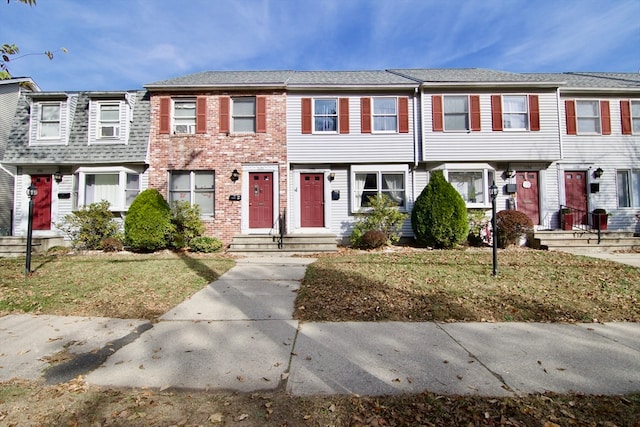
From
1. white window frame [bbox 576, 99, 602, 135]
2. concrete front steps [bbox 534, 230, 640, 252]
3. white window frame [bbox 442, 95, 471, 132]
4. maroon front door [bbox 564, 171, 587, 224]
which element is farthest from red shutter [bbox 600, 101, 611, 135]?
white window frame [bbox 442, 95, 471, 132]

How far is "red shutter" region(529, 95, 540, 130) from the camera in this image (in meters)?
11.9

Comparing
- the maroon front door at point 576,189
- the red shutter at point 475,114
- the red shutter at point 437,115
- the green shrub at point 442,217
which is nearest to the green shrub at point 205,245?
the green shrub at point 442,217

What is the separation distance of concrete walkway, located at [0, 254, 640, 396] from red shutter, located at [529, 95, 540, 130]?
32.9 ft

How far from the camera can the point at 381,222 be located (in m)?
11.2

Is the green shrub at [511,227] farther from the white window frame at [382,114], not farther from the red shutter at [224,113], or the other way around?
the red shutter at [224,113]

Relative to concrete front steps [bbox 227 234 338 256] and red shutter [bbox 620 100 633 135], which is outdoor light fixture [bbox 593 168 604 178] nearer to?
red shutter [bbox 620 100 633 135]

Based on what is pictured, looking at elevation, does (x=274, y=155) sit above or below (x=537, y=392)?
above

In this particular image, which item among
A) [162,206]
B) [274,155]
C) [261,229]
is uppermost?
[274,155]

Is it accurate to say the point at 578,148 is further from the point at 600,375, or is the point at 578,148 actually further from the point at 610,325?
the point at 600,375

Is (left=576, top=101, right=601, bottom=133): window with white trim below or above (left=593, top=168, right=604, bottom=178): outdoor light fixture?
above

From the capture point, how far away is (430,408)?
2291mm

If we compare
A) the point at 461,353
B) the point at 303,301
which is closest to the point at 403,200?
the point at 303,301

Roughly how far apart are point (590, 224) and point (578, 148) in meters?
3.11

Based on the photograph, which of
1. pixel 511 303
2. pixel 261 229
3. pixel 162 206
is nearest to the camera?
pixel 511 303
